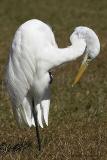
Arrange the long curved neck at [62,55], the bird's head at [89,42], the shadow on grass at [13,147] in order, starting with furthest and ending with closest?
the shadow on grass at [13,147]
the long curved neck at [62,55]
the bird's head at [89,42]

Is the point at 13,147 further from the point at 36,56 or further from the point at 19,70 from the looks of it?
the point at 36,56

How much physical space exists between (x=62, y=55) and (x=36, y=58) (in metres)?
0.31

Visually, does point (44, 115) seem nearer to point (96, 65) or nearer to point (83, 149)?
point (83, 149)

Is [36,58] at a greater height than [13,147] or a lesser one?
greater

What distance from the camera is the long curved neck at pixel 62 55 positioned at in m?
6.71

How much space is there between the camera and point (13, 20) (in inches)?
942

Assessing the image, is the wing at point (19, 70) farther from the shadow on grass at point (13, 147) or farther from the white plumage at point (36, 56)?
the shadow on grass at point (13, 147)

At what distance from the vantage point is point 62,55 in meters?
6.71

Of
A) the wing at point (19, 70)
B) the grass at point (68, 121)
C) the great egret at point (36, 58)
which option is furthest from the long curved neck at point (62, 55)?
the grass at point (68, 121)

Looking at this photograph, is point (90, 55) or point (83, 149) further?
point (83, 149)

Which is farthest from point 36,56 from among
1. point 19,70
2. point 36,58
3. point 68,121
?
point 68,121

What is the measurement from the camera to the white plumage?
671 cm

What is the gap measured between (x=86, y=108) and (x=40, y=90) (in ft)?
11.8

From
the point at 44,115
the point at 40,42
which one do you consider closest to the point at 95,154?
the point at 44,115
